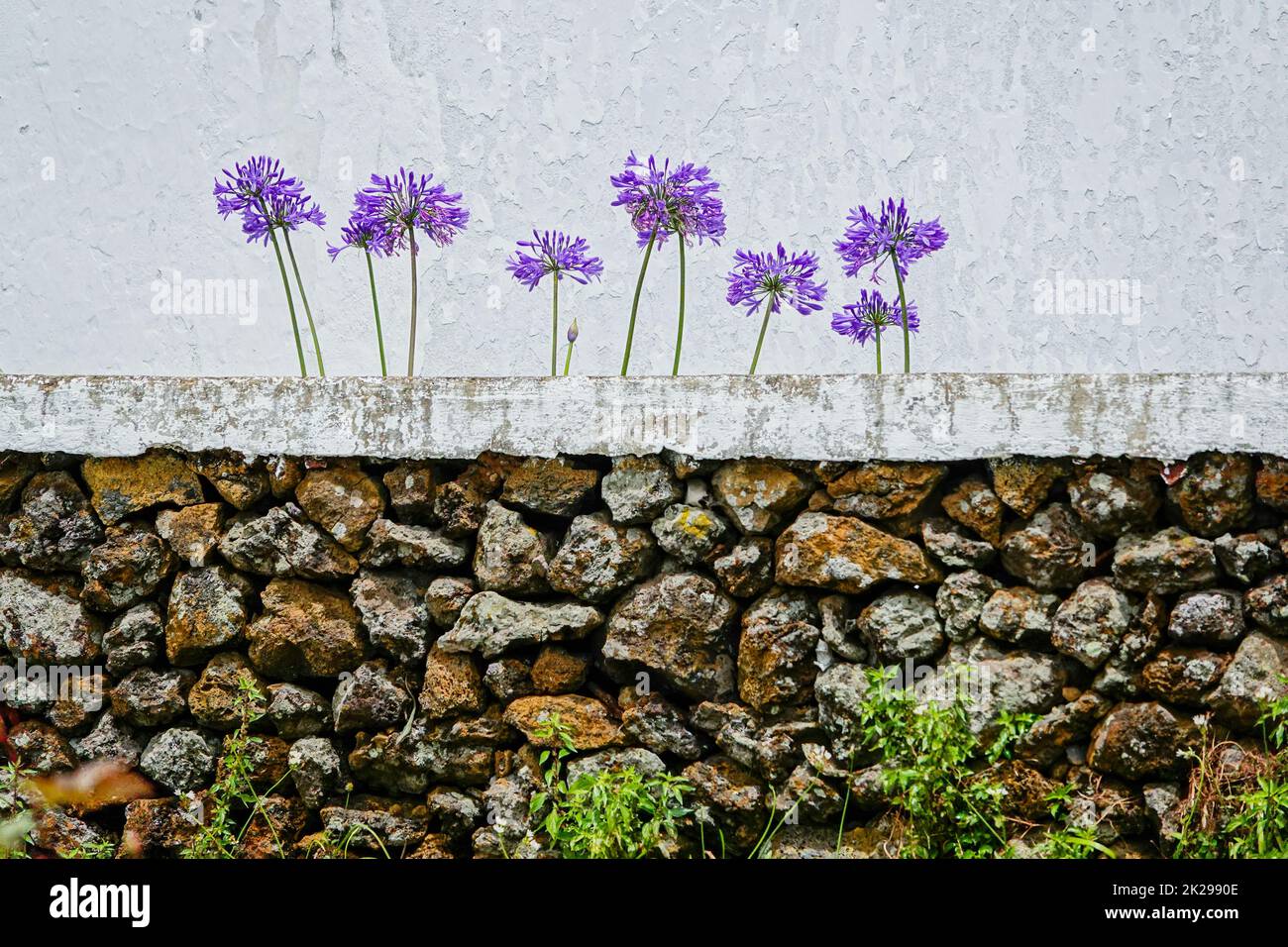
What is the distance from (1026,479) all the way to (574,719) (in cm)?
103

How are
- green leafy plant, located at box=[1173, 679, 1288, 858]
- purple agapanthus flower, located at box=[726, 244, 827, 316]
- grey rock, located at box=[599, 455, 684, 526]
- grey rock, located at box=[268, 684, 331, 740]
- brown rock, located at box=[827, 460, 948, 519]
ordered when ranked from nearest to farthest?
green leafy plant, located at box=[1173, 679, 1288, 858] < brown rock, located at box=[827, 460, 948, 519] < grey rock, located at box=[599, 455, 684, 526] < grey rock, located at box=[268, 684, 331, 740] < purple agapanthus flower, located at box=[726, 244, 827, 316]

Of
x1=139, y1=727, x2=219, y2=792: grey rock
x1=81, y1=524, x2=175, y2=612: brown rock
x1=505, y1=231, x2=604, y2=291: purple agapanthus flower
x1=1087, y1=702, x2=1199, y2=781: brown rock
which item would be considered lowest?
x1=139, y1=727, x2=219, y2=792: grey rock

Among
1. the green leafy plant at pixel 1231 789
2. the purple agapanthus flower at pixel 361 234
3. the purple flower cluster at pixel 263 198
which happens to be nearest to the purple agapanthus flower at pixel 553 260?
the purple agapanthus flower at pixel 361 234

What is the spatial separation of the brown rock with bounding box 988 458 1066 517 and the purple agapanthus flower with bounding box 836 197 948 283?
0.58 meters

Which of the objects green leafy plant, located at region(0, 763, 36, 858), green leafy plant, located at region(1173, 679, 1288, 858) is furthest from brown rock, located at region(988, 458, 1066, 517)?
green leafy plant, located at region(0, 763, 36, 858)

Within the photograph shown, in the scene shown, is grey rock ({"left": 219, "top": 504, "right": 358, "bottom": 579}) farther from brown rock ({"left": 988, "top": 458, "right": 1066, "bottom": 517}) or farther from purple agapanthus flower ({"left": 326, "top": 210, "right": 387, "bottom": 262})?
brown rock ({"left": 988, "top": 458, "right": 1066, "bottom": 517})

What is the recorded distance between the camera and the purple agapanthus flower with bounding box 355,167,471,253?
2.56m

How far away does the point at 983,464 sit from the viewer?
221 centimetres

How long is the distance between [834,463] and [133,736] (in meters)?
1.68

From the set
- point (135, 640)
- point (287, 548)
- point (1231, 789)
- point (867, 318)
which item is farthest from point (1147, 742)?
point (135, 640)

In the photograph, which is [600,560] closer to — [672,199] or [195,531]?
[672,199]

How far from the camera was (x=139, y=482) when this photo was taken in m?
2.54
